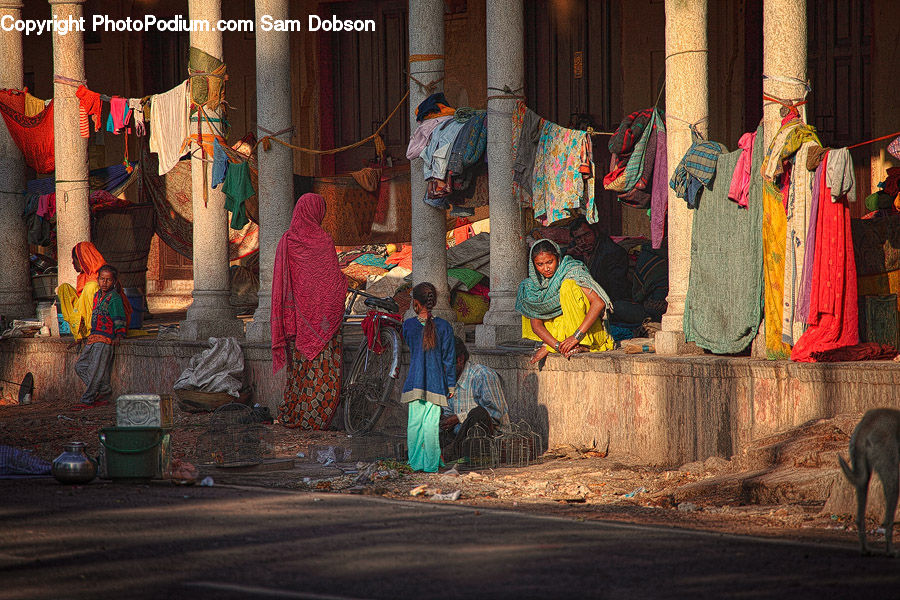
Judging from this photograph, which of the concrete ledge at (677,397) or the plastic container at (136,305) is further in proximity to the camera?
the plastic container at (136,305)

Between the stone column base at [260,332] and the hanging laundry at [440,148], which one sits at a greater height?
A: the hanging laundry at [440,148]

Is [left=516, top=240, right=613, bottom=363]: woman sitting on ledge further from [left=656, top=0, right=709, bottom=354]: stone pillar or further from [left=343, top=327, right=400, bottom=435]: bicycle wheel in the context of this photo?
[left=343, top=327, right=400, bottom=435]: bicycle wheel

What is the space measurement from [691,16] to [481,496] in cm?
426

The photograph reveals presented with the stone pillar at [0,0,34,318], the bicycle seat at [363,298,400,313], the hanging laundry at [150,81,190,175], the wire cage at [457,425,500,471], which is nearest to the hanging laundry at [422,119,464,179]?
the bicycle seat at [363,298,400,313]

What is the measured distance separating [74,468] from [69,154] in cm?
731

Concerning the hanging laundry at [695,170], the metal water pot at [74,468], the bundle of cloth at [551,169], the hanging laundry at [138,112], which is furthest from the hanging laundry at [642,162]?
the hanging laundry at [138,112]

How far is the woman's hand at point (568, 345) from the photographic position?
952 cm

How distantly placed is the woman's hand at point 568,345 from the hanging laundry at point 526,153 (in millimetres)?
1893

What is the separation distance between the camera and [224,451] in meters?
9.77

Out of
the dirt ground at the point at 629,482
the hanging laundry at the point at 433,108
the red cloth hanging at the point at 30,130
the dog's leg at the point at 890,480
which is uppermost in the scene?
the red cloth hanging at the point at 30,130

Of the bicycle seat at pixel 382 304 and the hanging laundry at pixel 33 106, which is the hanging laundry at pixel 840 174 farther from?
the hanging laundry at pixel 33 106

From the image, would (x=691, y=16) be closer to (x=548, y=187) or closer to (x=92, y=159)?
(x=548, y=187)

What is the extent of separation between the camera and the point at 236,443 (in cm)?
994

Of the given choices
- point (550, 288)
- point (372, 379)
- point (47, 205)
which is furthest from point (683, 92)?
point (47, 205)
